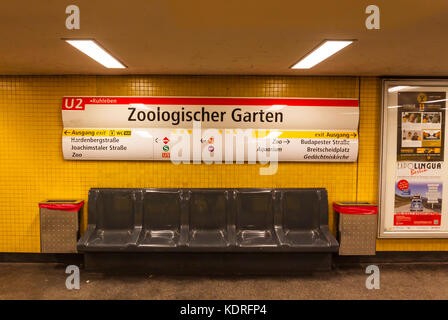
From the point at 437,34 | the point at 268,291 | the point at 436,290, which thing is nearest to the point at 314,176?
the point at 268,291

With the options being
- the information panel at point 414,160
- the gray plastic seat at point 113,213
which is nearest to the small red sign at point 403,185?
the information panel at point 414,160

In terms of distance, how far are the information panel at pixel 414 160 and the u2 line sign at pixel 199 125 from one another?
55 centimetres

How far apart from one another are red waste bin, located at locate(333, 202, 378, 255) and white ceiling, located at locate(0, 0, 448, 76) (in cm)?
182

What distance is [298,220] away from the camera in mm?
4098

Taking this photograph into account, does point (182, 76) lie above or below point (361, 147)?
above

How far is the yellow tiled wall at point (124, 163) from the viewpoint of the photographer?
412 cm

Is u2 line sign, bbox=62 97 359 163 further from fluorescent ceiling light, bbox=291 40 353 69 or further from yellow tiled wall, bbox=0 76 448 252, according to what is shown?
fluorescent ceiling light, bbox=291 40 353 69

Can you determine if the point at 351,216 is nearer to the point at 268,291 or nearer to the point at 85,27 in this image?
the point at 268,291

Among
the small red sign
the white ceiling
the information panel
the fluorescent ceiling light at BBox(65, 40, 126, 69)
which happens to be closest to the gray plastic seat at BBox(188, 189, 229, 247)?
the white ceiling

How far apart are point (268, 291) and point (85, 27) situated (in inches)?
128

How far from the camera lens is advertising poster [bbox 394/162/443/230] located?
418cm

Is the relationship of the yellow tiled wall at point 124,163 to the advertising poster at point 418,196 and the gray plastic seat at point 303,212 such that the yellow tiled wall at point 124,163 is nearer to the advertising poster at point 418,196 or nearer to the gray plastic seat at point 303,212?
the gray plastic seat at point 303,212

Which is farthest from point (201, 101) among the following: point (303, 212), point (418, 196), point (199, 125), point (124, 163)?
point (418, 196)

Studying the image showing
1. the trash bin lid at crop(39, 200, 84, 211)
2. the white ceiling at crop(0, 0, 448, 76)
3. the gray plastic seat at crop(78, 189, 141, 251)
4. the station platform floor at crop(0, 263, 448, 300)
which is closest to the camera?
the white ceiling at crop(0, 0, 448, 76)
